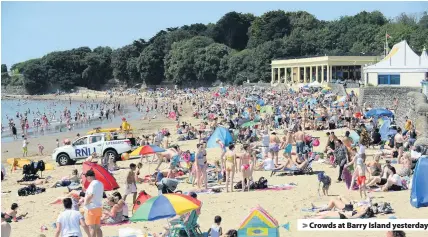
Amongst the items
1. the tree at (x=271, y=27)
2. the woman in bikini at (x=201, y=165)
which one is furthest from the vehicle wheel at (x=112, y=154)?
the tree at (x=271, y=27)

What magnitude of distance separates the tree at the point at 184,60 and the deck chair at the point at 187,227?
78178 mm

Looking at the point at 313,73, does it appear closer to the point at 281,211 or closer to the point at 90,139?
the point at 90,139

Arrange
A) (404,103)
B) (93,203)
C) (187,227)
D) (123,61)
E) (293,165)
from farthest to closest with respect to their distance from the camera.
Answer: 1. (123,61)
2. (404,103)
3. (293,165)
4. (187,227)
5. (93,203)

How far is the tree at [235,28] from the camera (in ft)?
321

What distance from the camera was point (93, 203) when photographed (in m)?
9.13

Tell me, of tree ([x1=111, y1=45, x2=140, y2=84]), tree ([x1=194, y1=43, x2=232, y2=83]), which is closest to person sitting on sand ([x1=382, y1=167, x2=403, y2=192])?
tree ([x1=194, y1=43, x2=232, y2=83])

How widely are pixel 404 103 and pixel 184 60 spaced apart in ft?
206

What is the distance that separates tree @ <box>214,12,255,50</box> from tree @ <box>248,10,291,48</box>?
8.73m

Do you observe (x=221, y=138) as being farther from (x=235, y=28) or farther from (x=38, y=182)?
(x=235, y=28)

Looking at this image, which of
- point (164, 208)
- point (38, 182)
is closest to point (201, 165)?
point (164, 208)

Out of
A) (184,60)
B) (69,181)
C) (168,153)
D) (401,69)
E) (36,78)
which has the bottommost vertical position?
(69,181)

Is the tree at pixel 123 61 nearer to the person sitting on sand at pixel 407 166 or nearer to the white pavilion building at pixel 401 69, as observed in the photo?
the white pavilion building at pixel 401 69

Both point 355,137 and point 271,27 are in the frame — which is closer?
point 355,137

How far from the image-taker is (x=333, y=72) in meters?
61.4
